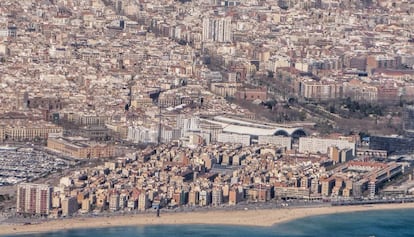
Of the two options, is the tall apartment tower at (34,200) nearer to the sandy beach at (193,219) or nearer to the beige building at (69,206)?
the beige building at (69,206)

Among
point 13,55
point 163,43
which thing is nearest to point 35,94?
point 13,55

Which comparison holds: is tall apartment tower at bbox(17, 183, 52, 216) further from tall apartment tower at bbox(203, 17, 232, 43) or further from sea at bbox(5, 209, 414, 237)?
tall apartment tower at bbox(203, 17, 232, 43)

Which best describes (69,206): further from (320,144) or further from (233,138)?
(320,144)

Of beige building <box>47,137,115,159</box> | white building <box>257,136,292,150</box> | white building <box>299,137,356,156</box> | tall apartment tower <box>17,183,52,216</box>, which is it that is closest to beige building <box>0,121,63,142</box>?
beige building <box>47,137,115,159</box>

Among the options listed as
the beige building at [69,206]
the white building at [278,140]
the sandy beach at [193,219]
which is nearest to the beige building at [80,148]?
the white building at [278,140]

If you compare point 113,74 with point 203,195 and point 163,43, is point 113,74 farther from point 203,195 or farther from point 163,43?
point 203,195

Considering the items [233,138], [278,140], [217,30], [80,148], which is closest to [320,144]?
[278,140]

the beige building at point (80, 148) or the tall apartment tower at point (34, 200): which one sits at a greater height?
the beige building at point (80, 148)
